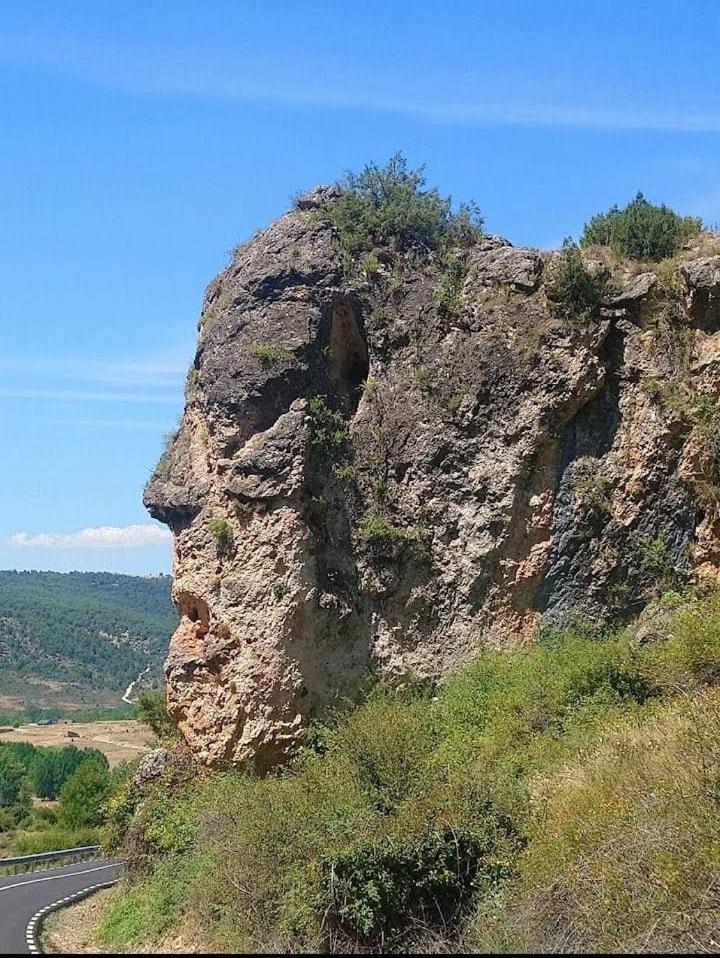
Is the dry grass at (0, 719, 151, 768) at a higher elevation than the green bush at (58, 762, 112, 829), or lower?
lower

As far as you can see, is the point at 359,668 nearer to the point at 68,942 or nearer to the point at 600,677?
the point at 600,677

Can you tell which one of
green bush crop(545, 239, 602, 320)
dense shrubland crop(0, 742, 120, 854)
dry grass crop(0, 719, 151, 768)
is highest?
green bush crop(545, 239, 602, 320)

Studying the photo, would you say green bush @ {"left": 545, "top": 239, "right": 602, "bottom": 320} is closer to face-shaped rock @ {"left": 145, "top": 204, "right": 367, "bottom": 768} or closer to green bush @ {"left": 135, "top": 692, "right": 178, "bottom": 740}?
face-shaped rock @ {"left": 145, "top": 204, "right": 367, "bottom": 768}

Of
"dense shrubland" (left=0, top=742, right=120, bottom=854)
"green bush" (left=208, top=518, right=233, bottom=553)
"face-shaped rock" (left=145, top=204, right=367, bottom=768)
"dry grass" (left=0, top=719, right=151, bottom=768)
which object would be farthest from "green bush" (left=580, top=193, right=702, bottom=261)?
"dry grass" (left=0, top=719, right=151, bottom=768)

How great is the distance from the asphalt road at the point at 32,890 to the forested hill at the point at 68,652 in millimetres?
98022

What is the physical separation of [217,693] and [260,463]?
186 inches

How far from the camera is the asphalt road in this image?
22192mm

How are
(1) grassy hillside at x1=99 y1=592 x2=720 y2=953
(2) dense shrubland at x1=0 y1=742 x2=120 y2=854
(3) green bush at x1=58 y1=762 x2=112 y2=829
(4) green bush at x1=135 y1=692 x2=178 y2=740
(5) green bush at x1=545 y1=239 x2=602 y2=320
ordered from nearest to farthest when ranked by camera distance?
(1) grassy hillside at x1=99 y1=592 x2=720 y2=953 → (5) green bush at x1=545 y1=239 x2=602 y2=320 → (4) green bush at x1=135 y1=692 x2=178 y2=740 → (2) dense shrubland at x1=0 y1=742 x2=120 y2=854 → (3) green bush at x1=58 y1=762 x2=112 y2=829

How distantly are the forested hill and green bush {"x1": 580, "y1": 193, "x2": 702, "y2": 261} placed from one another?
12485 centimetres

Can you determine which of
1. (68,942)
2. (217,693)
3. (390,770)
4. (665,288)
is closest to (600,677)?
(390,770)

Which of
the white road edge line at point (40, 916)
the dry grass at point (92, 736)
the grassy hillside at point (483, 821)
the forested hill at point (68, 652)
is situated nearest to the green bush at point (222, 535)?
the grassy hillside at point (483, 821)

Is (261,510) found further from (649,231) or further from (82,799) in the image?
(82,799)

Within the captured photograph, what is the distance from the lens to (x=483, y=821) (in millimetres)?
15523

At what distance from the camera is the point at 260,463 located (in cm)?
2114
